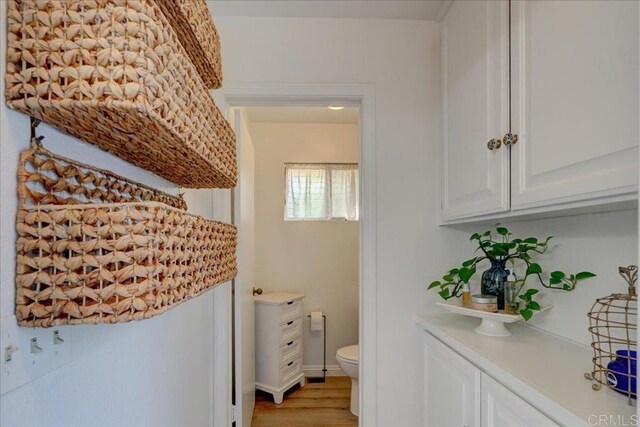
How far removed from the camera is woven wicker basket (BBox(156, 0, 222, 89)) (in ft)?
2.12

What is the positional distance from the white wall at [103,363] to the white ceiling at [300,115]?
1750 mm

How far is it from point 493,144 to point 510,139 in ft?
0.23

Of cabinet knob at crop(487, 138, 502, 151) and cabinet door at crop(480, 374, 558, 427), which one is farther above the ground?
cabinet knob at crop(487, 138, 502, 151)

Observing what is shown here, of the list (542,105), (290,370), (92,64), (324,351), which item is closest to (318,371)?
(324,351)

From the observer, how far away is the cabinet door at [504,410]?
0.78m

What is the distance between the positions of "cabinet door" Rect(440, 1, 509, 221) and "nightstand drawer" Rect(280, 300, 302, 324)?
1659 mm

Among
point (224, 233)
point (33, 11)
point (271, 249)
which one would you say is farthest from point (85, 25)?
point (271, 249)

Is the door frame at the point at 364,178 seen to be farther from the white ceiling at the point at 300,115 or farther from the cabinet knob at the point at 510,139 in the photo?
the white ceiling at the point at 300,115

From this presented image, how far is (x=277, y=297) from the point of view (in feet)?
9.27

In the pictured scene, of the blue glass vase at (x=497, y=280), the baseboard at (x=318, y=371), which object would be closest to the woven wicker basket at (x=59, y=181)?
the blue glass vase at (x=497, y=280)

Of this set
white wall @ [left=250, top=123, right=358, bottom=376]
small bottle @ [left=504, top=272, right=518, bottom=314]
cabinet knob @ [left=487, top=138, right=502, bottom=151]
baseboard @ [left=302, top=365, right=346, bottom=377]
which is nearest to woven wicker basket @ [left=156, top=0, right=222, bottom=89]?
cabinet knob @ [left=487, top=138, right=502, bottom=151]

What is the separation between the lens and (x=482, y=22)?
3.96ft

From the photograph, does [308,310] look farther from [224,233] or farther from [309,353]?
[224,233]

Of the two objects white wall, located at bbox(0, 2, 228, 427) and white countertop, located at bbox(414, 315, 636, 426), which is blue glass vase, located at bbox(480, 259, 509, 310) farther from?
white wall, located at bbox(0, 2, 228, 427)
